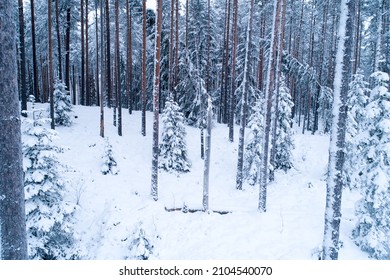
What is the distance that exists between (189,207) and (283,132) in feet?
29.2

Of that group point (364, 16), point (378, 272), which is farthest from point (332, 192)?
point (364, 16)

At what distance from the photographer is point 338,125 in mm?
6996

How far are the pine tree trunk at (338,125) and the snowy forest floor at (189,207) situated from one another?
292 centimetres

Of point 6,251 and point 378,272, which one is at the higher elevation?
point 6,251

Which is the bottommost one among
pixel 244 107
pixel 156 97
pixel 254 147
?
pixel 254 147

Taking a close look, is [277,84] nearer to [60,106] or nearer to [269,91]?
Answer: [269,91]

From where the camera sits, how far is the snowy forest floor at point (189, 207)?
10773mm

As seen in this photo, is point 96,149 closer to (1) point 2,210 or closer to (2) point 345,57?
(1) point 2,210

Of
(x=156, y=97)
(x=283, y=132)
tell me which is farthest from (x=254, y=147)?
(x=156, y=97)

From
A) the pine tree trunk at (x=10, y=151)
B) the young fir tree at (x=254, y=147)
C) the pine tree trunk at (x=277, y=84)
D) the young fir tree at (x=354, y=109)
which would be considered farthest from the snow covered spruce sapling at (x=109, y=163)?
the young fir tree at (x=354, y=109)

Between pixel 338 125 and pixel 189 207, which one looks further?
pixel 189 207

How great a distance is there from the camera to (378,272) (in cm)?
622

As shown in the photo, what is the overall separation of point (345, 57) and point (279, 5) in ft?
20.4

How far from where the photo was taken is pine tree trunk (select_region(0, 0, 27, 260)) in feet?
13.4
